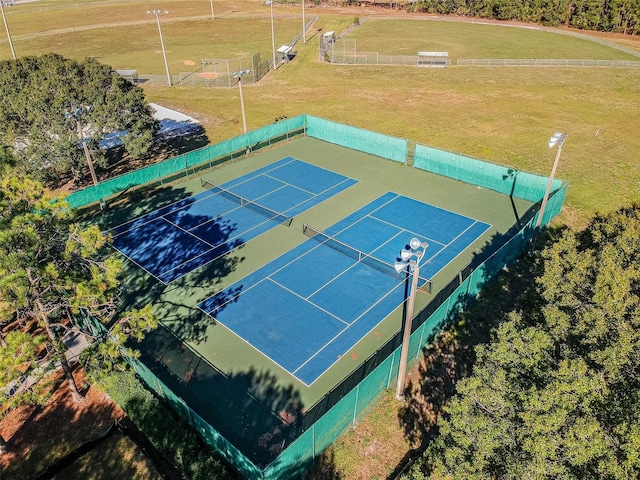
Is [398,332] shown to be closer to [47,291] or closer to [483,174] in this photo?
[47,291]

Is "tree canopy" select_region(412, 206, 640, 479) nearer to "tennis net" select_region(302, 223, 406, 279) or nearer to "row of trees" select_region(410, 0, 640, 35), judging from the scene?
"tennis net" select_region(302, 223, 406, 279)

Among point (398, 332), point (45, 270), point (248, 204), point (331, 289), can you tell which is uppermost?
point (45, 270)

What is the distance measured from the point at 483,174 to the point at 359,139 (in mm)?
12402

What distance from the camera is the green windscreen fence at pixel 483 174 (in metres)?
34.4

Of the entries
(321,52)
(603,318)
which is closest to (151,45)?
(321,52)

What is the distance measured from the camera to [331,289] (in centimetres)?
2656

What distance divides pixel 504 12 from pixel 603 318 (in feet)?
356

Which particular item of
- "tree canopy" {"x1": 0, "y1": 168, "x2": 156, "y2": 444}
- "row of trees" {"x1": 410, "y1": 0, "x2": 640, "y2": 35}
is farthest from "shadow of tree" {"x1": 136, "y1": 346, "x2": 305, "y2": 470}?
"row of trees" {"x1": 410, "y1": 0, "x2": 640, "y2": 35}

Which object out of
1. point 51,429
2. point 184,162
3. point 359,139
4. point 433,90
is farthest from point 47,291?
point 433,90

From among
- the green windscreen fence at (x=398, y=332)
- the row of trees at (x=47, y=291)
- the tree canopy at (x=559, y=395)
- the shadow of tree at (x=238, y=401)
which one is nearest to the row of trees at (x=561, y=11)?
the green windscreen fence at (x=398, y=332)

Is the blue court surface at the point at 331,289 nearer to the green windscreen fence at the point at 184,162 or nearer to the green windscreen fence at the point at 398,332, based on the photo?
the green windscreen fence at the point at 398,332

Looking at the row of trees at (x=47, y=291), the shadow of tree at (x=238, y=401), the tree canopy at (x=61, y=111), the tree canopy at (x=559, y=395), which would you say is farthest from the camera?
the tree canopy at (x=61, y=111)

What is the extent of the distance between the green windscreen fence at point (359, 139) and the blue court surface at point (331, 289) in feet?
30.7

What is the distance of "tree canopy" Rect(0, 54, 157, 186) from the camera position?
109ft
